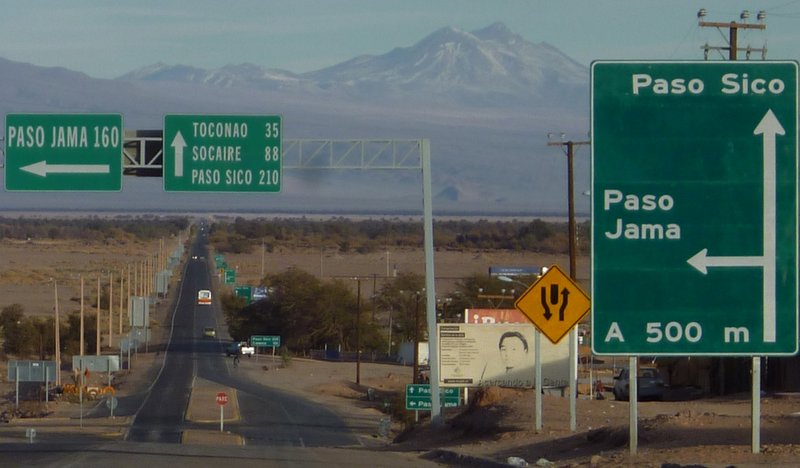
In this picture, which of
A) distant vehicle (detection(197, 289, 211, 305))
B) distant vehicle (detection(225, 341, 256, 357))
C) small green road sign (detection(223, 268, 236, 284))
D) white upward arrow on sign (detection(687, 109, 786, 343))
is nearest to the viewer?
white upward arrow on sign (detection(687, 109, 786, 343))

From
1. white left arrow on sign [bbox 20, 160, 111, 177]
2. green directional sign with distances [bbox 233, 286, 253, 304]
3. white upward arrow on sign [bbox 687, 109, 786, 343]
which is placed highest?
white left arrow on sign [bbox 20, 160, 111, 177]

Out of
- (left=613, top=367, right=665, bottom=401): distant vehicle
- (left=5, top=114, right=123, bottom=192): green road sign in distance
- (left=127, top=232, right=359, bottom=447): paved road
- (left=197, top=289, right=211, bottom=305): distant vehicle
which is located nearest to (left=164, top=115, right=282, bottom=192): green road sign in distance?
(left=5, top=114, right=123, bottom=192): green road sign in distance

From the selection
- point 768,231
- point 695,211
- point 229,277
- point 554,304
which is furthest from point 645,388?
point 229,277

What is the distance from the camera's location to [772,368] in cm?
3981

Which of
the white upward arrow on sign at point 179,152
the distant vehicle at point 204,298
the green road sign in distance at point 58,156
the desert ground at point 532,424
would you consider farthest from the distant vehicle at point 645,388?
the distant vehicle at point 204,298

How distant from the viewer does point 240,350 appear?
85625 mm

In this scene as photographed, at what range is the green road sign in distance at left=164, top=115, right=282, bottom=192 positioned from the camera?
87.6ft

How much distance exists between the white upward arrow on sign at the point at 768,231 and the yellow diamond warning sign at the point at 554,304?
22.1 ft

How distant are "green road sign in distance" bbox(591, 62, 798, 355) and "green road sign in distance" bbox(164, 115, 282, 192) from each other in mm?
12336

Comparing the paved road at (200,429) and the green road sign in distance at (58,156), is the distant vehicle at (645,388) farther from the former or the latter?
the green road sign in distance at (58,156)

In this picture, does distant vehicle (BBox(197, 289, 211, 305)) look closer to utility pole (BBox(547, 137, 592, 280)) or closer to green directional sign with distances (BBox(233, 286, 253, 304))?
green directional sign with distances (BBox(233, 286, 253, 304))

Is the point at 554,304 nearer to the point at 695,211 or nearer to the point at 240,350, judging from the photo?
the point at 695,211

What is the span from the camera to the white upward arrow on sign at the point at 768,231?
15.5m

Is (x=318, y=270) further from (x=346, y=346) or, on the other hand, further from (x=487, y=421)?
(x=487, y=421)
